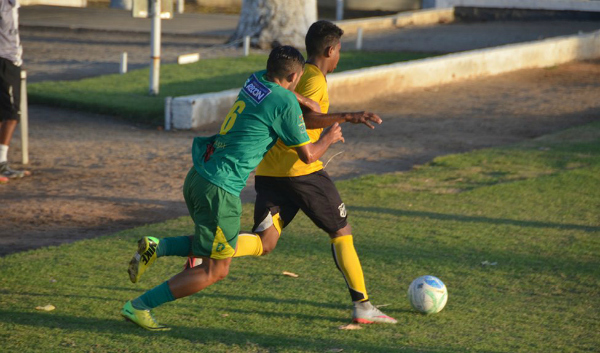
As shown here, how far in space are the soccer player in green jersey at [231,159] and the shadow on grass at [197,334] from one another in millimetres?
168

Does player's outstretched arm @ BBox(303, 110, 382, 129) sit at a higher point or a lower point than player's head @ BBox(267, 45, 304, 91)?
lower

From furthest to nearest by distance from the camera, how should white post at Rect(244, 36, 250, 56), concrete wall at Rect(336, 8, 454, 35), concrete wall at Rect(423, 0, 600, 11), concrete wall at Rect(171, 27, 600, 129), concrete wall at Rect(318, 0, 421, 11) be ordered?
concrete wall at Rect(318, 0, 421, 11), concrete wall at Rect(423, 0, 600, 11), concrete wall at Rect(336, 8, 454, 35), white post at Rect(244, 36, 250, 56), concrete wall at Rect(171, 27, 600, 129)

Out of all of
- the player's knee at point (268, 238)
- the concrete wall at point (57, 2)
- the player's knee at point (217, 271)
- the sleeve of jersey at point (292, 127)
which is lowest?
the player's knee at point (217, 271)

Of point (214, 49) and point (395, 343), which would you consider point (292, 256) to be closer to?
point (395, 343)

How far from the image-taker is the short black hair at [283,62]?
5160mm

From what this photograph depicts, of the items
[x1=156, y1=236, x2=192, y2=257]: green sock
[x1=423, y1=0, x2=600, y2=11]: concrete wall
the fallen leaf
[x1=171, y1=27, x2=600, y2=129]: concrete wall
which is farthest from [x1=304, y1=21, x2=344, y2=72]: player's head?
[x1=423, y1=0, x2=600, y2=11]: concrete wall

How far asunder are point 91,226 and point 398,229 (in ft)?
9.27

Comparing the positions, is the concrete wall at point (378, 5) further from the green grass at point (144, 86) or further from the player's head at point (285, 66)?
the player's head at point (285, 66)

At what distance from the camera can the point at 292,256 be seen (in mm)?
7039

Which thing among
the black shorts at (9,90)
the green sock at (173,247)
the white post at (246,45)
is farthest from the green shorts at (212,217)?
the white post at (246,45)

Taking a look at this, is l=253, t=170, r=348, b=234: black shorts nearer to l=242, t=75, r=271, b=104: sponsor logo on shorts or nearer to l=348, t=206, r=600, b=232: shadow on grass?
l=242, t=75, r=271, b=104: sponsor logo on shorts

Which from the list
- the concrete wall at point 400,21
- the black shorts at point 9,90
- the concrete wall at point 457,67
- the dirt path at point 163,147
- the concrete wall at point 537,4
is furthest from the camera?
the concrete wall at point 537,4

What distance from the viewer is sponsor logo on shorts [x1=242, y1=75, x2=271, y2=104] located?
5.09 m

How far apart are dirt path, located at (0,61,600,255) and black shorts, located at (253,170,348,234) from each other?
102 inches
